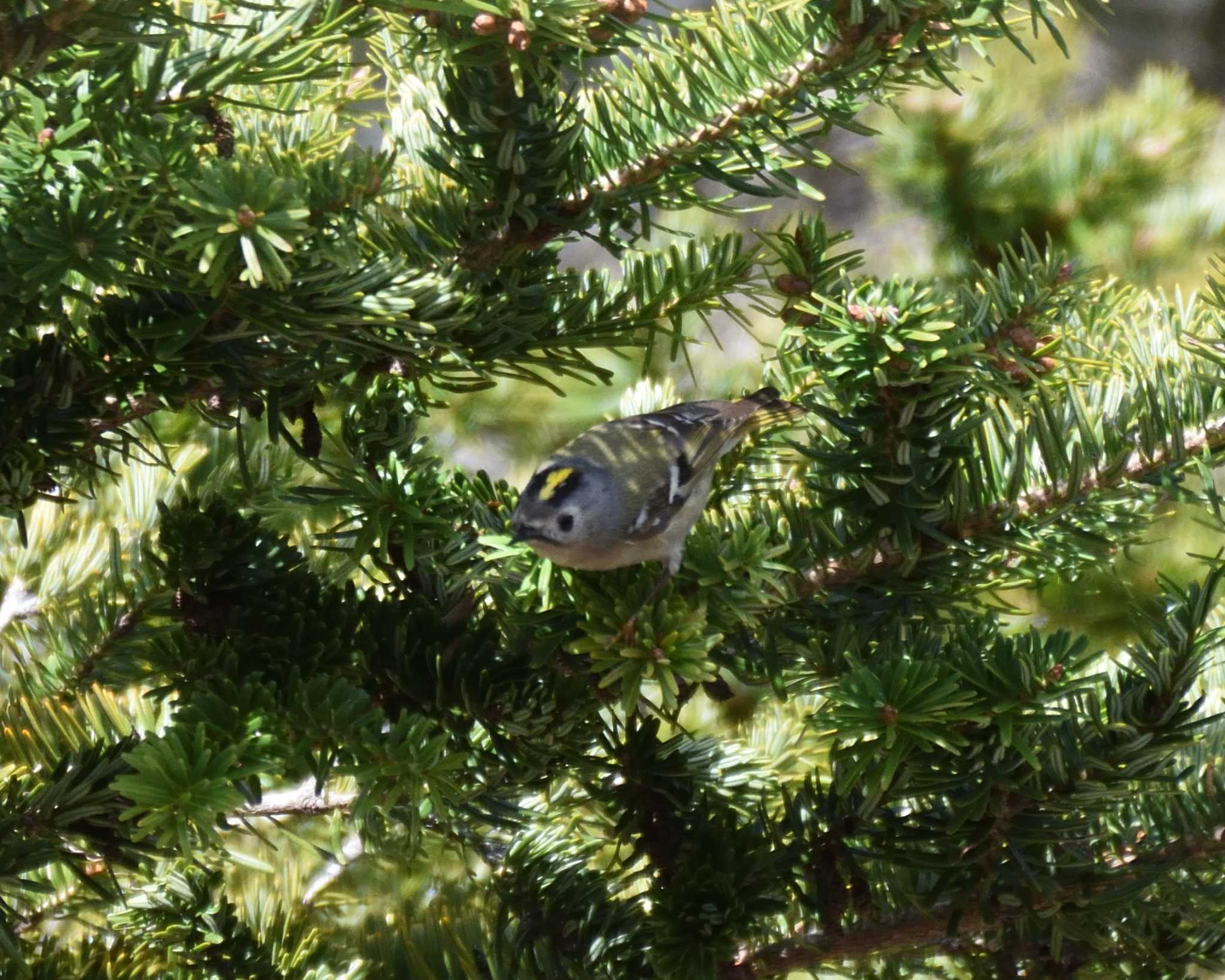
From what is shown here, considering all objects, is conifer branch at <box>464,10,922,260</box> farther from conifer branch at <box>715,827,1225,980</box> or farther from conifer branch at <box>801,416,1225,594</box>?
conifer branch at <box>715,827,1225,980</box>

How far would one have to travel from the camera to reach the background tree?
509mm

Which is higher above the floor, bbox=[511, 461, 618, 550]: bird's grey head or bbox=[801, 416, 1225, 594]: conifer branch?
bbox=[511, 461, 618, 550]: bird's grey head

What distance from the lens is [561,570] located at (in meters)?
A: 0.68

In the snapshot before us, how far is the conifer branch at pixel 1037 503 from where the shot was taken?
0.63m

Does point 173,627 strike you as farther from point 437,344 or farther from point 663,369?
point 663,369

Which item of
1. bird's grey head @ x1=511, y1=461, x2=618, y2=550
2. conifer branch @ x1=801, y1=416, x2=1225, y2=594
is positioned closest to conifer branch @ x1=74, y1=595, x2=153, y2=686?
bird's grey head @ x1=511, y1=461, x2=618, y2=550

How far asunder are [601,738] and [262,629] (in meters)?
0.19

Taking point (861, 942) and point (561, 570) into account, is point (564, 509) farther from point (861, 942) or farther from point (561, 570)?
point (861, 942)

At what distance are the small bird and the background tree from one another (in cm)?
2

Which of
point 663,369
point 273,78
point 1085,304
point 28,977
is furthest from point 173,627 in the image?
point 663,369

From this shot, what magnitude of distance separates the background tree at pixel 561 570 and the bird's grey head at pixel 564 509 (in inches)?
0.7

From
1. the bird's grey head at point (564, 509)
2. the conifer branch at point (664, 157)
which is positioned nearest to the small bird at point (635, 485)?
the bird's grey head at point (564, 509)

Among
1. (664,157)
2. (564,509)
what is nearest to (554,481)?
(564,509)

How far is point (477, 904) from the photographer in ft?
3.29
